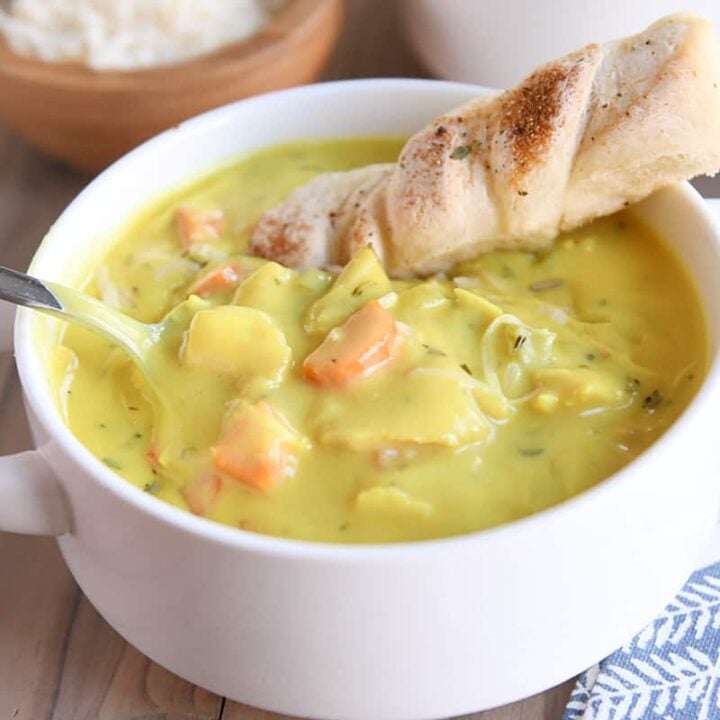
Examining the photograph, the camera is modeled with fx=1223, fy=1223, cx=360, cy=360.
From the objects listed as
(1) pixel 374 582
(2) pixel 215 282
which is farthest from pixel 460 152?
(1) pixel 374 582

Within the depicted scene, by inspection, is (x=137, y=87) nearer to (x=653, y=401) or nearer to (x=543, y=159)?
(x=543, y=159)

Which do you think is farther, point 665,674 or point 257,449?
point 665,674

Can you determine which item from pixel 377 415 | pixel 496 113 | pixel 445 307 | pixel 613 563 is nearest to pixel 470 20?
pixel 496 113

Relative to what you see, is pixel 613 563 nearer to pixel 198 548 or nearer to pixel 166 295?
pixel 198 548

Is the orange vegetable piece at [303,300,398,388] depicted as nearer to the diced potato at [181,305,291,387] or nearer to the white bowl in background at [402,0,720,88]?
the diced potato at [181,305,291,387]

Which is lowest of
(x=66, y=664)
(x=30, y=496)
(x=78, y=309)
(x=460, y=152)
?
(x=66, y=664)

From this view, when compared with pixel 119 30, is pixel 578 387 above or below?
above

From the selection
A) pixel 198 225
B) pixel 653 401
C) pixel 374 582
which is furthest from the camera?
pixel 198 225

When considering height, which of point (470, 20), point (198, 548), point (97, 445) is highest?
point (470, 20)
